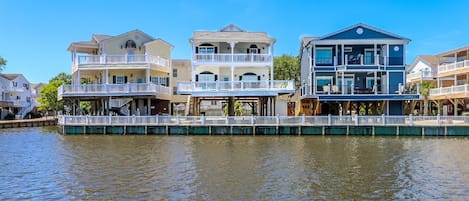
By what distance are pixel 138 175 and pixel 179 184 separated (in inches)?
88.6

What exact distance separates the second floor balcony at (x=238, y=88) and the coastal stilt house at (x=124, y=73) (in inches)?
152

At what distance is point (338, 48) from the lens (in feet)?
122

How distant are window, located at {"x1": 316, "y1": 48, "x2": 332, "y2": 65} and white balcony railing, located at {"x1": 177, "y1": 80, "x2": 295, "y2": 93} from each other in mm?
4478

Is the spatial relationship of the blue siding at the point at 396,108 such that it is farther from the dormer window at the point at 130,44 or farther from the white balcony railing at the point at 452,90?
the dormer window at the point at 130,44

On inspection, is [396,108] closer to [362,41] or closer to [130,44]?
[362,41]

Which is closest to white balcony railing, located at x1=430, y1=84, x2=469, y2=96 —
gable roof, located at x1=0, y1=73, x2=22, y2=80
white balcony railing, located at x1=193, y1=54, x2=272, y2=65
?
white balcony railing, located at x1=193, y1=54, x2=272, y2=65

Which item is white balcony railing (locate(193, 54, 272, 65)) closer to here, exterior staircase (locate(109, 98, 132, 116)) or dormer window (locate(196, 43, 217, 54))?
dormer window (locate(196, 43, 217, 54))

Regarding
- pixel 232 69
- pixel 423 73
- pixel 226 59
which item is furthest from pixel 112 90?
pixel 423 73

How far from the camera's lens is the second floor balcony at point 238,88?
112 feet

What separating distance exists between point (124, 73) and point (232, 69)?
10.9 metres

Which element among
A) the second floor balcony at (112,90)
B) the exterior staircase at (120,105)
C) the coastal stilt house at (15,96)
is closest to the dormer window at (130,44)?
the exterior staircase at (120,105)

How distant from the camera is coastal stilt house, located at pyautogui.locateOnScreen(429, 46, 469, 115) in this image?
1594 inches

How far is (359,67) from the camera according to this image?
36406 millimetres

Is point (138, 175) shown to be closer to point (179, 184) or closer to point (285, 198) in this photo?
point (179, 184)
